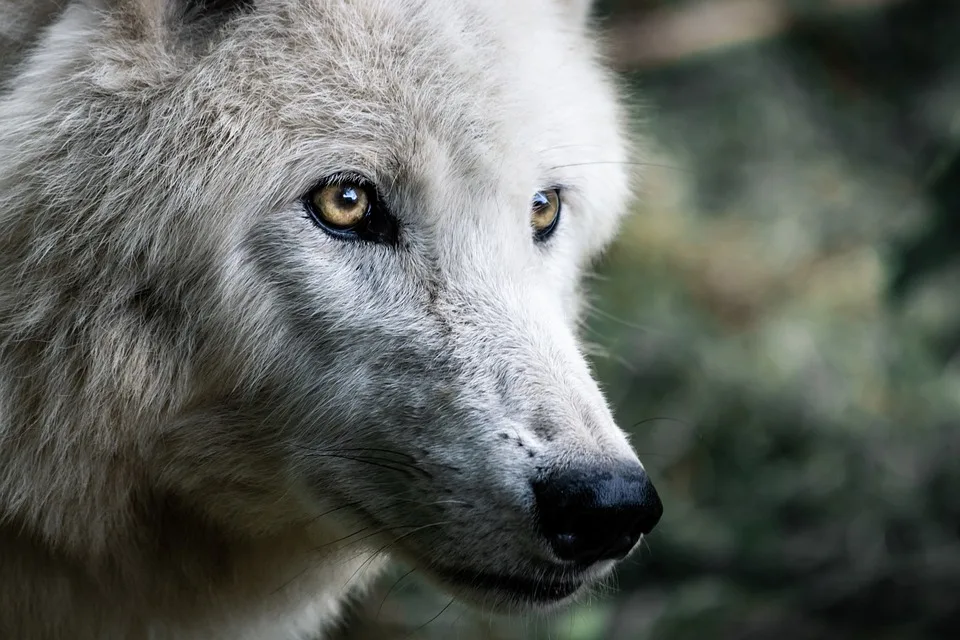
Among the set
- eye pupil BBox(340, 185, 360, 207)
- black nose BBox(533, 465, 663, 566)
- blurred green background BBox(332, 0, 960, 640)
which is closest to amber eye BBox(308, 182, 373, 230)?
eye pupil BBox(340, 185, 360, 207)

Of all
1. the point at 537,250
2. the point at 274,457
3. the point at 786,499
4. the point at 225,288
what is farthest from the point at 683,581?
the point at 225,288

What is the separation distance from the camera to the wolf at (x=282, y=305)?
218cm

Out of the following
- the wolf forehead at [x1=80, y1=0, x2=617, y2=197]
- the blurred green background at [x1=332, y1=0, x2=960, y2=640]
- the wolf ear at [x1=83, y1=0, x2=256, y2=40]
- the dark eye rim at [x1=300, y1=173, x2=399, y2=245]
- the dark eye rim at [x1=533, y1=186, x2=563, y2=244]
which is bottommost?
the blurred green background at [x1=332, y1=0, x2=960, y2=640]

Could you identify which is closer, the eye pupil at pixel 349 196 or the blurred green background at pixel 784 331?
the eye pupil at pixel 349 196

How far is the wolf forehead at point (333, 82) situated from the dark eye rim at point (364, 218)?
32mm

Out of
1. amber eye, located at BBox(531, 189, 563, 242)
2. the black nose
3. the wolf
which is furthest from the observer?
amber eye, located at BBox(531, 189, 563, 242)

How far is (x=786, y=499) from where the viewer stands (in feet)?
14.2

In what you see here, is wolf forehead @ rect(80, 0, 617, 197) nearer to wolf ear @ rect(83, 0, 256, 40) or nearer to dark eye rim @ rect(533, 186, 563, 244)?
wolf ear @ rect(83, 0, 256, 40)

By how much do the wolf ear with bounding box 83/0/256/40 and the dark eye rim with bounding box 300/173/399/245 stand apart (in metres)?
0.43

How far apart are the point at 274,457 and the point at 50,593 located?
0.66 metres

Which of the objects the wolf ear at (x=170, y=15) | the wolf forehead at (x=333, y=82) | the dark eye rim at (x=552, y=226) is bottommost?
the dark eye rim at (x=552, y=226)

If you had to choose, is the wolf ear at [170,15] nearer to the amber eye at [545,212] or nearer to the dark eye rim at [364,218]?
the dark eye rim at [364,218]

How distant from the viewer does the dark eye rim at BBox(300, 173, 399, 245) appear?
226 cm

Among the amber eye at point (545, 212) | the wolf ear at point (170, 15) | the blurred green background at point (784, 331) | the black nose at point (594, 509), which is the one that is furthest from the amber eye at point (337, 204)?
the blurred green background at point (784, 331)
